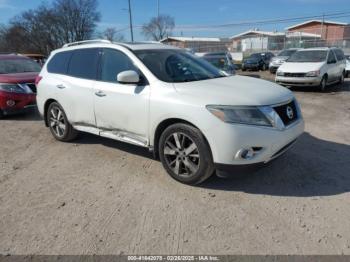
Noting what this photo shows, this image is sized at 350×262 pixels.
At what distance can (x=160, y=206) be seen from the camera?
11.3 feet

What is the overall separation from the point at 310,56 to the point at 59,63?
35.0 ft

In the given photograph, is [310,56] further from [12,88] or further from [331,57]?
[12,88]

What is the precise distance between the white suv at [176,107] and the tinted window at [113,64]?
15 millimetres

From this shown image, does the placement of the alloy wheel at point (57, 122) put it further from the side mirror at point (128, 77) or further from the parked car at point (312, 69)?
the parked car at point (312, 69)

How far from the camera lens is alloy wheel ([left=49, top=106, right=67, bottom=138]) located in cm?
561

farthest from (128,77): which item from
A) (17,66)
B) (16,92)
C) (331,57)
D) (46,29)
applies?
(46,29)

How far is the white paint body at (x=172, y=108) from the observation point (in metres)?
3.42

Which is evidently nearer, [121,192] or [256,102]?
[256,102]

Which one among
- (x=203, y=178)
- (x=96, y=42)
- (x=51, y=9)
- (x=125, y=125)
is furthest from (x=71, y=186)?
(x=51, y=9)

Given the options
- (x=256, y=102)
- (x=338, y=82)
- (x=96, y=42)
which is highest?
(x=96, y=42)

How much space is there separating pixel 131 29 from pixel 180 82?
30.8m

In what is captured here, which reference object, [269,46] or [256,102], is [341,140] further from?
[269,46]

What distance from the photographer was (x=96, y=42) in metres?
4.97

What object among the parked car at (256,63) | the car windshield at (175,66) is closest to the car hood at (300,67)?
the car windshield at (175,66)
